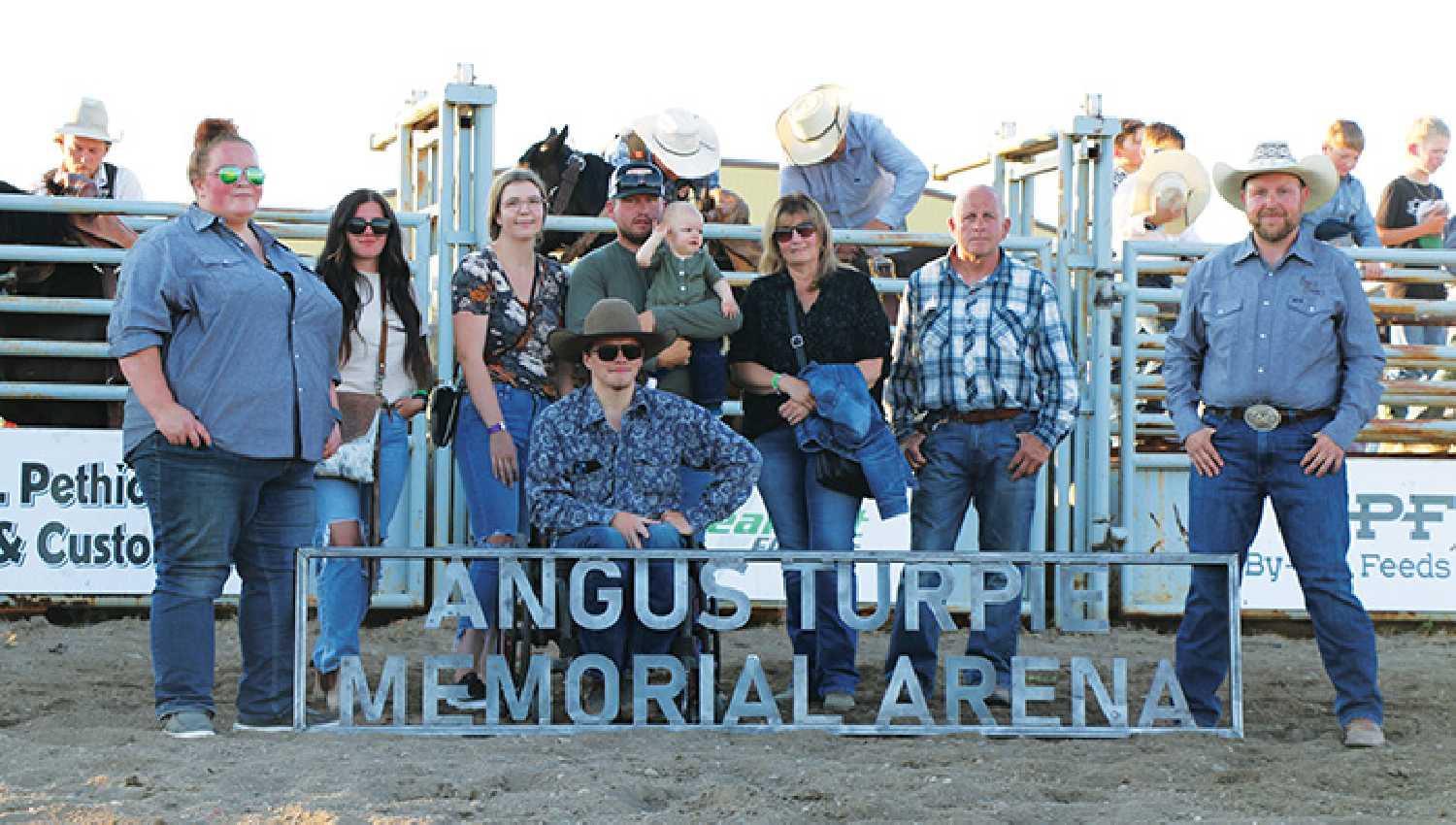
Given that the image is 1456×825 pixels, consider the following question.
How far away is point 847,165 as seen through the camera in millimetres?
8727

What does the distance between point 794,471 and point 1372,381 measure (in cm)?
190

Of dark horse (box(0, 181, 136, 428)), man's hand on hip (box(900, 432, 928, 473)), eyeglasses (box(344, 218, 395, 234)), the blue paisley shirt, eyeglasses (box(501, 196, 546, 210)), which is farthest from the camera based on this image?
dark horse (box(0, 181, 136, 428))

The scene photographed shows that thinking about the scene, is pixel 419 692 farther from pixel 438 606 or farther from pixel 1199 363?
Result: pixel 1199 363

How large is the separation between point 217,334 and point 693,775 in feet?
6.02

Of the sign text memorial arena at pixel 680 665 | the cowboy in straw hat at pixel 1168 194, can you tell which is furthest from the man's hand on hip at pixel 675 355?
the cowboy in straw hat at pixel 1168 194

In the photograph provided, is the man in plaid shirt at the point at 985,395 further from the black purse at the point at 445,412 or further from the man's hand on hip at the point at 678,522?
the black purse at the point at 445,412

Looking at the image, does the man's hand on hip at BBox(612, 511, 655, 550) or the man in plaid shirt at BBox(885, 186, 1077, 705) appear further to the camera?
the man in plaid shirt at BBox(885, 186, 1077, 705)

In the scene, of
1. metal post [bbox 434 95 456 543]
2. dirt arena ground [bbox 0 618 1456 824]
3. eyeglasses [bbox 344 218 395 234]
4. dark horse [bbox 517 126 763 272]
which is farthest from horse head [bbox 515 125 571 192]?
dirt arena ground [bbox 0 618 1456 824]

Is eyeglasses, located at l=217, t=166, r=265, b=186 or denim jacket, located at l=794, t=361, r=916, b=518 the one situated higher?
eyeglasses, located at l=217, t=166, r=265, b=186

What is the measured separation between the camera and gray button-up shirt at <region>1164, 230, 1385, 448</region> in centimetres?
586

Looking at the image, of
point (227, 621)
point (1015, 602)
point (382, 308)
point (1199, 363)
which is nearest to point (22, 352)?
point (227, 621)

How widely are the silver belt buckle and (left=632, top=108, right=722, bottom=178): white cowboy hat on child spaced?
310 cm

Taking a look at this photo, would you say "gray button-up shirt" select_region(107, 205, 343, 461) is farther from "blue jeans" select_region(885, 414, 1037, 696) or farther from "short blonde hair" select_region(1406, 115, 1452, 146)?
"short blonde hair" select_region(1406, 115, 1452, 146)

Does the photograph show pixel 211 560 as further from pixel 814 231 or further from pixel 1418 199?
pixel 1418 199
